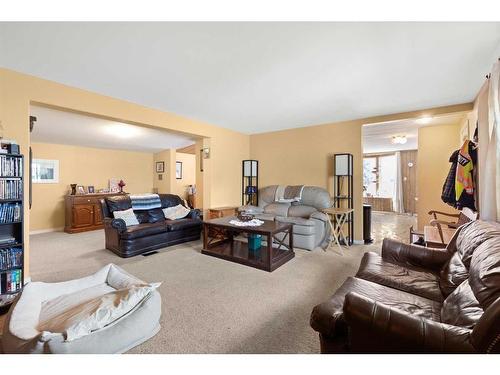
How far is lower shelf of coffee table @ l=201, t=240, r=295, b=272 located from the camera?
304cm

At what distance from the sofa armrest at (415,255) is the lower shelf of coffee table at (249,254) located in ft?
4.50

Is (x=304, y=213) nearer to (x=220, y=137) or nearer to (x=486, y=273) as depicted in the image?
(x=220, y=137)

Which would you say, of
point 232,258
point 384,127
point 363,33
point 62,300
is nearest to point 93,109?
point 62,300

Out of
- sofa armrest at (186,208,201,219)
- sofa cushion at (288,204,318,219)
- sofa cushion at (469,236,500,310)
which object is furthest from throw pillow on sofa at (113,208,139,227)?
sofa cushion at (469,236,500,310)

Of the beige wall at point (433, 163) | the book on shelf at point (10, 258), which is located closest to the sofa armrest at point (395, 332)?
the book on shelf at point (10, 258)

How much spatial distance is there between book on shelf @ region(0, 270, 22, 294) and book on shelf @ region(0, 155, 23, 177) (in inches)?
38.9

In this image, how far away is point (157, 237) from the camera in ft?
12.6

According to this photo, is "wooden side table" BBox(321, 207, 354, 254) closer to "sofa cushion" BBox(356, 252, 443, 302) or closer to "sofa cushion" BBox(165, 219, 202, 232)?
"sofa cushion" BBox(356, 252, 443, 302)

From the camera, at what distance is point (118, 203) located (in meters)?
4.03

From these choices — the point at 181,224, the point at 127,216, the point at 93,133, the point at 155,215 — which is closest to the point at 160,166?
the point at 93,133

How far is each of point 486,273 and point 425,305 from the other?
394 millimetres

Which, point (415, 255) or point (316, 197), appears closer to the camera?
point (415, 255)

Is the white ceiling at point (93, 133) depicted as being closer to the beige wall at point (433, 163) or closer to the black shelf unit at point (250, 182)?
the black shelf unit at point (250, 182)

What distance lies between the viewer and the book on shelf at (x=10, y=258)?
222 cm
